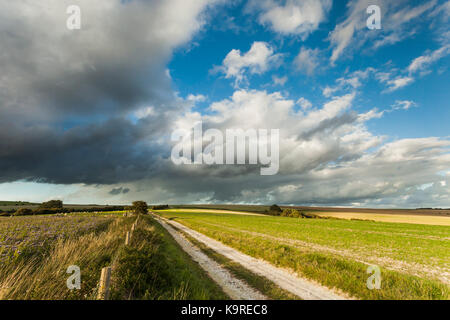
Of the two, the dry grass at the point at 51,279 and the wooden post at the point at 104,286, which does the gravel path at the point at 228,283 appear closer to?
the wooden post at the point at 104,286

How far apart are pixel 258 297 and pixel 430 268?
47.0 ft

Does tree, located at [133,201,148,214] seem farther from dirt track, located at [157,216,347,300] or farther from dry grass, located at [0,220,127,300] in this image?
dry grass, located at [0,220,127,300]

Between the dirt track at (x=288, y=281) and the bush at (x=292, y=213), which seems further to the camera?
the bush at (x=292, y=213)

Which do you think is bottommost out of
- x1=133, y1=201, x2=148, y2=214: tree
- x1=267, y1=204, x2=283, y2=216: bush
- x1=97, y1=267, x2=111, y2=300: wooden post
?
x1=267, y1=204, x2=283, y2=216: bush

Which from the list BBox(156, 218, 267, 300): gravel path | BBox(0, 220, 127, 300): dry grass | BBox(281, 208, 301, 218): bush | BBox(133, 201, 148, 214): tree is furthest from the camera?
BBox(281, 208, 301, 218): bush

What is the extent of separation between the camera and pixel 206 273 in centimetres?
1223

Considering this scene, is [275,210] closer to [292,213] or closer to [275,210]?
[275,210]

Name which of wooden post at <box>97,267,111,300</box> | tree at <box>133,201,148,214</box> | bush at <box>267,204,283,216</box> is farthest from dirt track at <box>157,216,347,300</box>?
bush at <box>267,204,283,216</box>

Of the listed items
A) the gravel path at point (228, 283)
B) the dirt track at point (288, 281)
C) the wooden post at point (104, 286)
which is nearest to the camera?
the wooden post at point (104, 286)

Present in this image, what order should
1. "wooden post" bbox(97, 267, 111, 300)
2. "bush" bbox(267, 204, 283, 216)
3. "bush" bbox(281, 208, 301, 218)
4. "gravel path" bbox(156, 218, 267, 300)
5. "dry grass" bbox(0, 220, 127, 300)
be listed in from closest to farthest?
1. "wooden post" bbox(97, 267, 111, 300)
2. "dry grass" bbox(0, 220, 127, 300)
3. "gravel path" bbox(156, 218, 267, 300)
4. "bush" bbox(281, 208, 301, 218)
5. "bush" bbox(267, 204, 283, 216)

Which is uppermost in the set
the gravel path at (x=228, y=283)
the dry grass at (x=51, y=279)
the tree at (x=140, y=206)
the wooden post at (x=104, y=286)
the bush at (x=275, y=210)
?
the wooden post at (x=104, y=286)

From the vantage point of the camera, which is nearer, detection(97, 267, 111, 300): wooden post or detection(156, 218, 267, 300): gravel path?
detection(97, 267, 111, 300): wooden post

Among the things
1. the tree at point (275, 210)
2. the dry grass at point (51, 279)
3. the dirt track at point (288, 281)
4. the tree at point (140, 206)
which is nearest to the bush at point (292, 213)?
the tree at point (275, 210)
